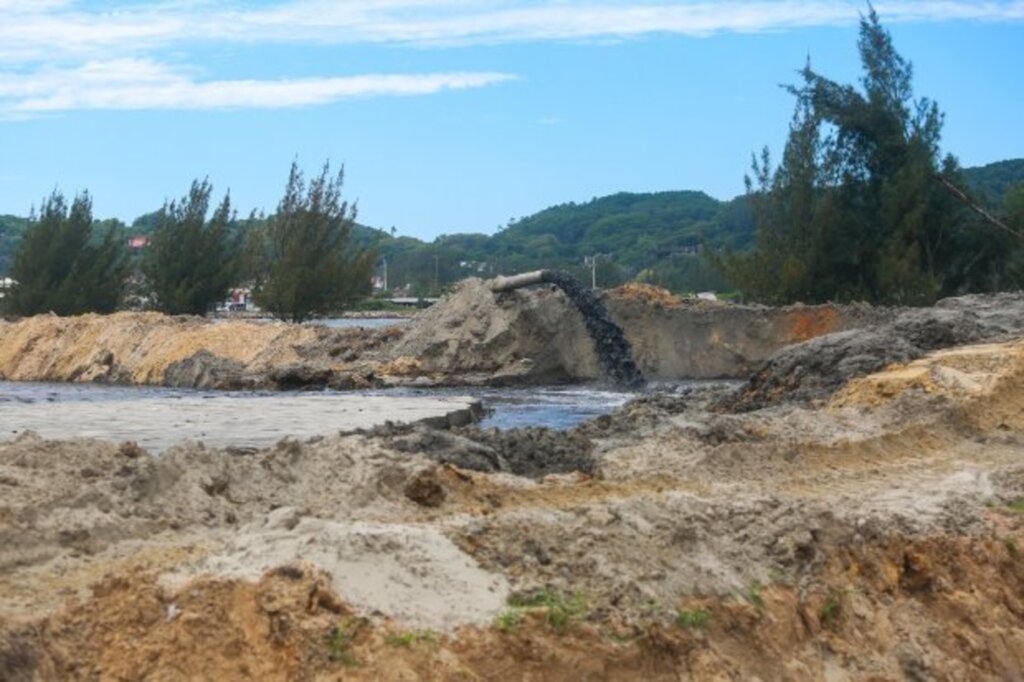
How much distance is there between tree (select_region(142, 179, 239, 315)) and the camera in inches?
1802

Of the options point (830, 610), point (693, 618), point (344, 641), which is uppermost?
point (344, 641)

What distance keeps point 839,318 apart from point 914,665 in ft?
73.2

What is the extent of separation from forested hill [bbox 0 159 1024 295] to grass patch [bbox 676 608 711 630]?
79155 millimetres

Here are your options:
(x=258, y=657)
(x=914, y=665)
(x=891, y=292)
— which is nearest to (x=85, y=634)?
(x=258, y=657)

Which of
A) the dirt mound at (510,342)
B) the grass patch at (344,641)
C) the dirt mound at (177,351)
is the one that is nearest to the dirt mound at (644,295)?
the dirt mound at (510,342)

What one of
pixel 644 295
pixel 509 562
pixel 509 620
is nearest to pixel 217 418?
pixel 509 562

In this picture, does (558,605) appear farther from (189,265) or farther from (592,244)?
(592,244)

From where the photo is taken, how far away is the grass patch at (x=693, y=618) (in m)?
6.26

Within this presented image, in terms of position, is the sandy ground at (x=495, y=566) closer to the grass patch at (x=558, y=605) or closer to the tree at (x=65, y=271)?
the grass patch at (x=558, y=605)

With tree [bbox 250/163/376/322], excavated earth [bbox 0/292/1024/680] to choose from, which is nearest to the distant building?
tree [bbox 250/163/376/322]

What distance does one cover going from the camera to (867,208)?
37.0 meters

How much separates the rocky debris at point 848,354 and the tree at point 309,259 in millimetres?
27244

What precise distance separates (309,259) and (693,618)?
38.4m

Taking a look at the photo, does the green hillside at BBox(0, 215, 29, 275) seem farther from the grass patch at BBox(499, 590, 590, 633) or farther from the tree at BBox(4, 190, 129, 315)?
the grass patch at BBox(499, 590, 590, 633)
